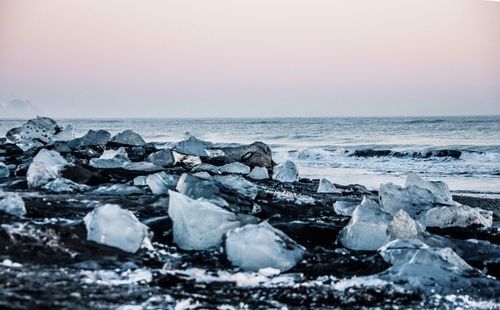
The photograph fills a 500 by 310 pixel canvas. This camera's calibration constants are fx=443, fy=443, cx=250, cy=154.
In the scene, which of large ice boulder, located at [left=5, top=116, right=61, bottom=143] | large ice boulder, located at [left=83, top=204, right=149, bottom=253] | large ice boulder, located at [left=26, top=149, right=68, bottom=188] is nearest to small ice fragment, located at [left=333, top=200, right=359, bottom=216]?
large ice boulder, located at [left=83, top=204, right=149, bottom=253]

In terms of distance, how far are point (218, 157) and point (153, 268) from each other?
5.17 m

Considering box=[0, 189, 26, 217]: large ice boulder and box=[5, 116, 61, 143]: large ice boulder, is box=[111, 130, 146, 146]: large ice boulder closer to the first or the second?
box=[5, 116, 61, 143]: large ice boulder

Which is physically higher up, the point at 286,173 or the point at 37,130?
the point at 37,130

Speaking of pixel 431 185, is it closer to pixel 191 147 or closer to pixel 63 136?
pixel 191 147

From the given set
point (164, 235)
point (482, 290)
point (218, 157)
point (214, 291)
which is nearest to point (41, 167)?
point (164, 235)

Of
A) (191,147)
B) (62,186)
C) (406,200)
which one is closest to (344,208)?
(406,200)

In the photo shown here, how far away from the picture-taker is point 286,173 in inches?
220

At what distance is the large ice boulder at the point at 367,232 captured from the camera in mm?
2062

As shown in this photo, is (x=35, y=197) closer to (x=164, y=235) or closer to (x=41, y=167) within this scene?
(x=41, y=167)

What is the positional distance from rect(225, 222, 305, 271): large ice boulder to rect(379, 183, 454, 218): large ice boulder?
1.24 meters

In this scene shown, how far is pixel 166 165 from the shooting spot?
17.9 feet

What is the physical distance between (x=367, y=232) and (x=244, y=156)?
4774mm

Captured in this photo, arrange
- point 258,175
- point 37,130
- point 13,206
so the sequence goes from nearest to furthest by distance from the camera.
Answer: point 13,206
point 258,175
point 37,130

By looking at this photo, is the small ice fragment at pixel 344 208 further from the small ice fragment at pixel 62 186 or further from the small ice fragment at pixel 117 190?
the small ice fragment at pixel 62 186
